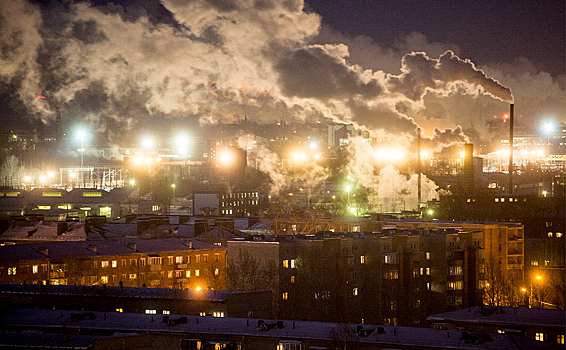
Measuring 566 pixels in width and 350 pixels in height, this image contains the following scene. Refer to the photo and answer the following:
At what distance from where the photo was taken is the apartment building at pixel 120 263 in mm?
16703

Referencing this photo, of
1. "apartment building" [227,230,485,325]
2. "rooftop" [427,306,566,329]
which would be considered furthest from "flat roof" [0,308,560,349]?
"apartment building" [227,230,485,325]

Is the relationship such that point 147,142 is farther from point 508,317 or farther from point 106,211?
point 508,317

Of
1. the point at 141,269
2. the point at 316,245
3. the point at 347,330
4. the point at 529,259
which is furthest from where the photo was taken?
the point at 529,259

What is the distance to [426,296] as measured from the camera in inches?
684

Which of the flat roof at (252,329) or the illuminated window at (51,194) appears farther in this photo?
the illuminated window at (51,194)

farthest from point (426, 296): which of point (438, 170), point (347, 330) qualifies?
point (438, 170)

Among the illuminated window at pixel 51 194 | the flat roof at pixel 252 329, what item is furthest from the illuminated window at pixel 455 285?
the illuminated window at pixel 51 194

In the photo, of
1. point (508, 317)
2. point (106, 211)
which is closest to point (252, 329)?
point (508, 317)

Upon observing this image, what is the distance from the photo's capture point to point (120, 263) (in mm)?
17797

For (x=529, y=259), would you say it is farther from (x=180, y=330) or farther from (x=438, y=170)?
(x=180, y=330)

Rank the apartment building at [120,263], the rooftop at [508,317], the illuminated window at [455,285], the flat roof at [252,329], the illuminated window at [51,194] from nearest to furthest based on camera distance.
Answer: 1. the flat roof at [252,329]
2. the rooftop at [508,317]
3. the apartment building at [120,263]
4. the illuminated window at [455,285]
5. the illuminated window at [51,194]

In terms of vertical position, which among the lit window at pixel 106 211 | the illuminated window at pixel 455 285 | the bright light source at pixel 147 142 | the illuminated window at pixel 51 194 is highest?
the bright light source at pixel 147 142

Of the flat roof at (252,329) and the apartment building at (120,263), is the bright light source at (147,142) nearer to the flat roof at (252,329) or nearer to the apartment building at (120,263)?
the apartment building at (120,263)

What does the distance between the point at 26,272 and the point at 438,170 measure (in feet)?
80.1
